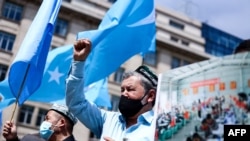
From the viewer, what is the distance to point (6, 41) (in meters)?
16.3

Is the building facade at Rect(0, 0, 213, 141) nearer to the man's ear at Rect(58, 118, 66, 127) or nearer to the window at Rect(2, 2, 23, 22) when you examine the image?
the window at Rect(2, 2, 23, 22)

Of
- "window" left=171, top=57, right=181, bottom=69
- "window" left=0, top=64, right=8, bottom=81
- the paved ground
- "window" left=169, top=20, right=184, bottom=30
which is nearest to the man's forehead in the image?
the paved ground

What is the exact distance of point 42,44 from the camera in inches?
111

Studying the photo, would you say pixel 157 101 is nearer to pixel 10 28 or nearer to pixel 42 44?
pixel 42 44

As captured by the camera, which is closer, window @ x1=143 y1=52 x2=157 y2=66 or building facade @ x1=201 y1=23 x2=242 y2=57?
window @ x1=143 y1=52 x2=157 y2=66

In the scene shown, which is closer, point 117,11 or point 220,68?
point 220,68

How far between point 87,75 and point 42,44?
154cm

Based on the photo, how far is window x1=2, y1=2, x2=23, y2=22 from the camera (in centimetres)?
1672

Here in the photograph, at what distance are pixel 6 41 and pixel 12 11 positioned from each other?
1560 mm

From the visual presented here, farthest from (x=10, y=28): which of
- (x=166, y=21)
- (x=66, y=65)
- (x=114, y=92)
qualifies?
(x=66, y=65)

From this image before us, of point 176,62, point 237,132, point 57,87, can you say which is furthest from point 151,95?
point 176,62

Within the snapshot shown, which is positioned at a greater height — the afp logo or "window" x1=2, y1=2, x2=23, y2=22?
"window" x1=2, y1=2, x2=23, y2=22

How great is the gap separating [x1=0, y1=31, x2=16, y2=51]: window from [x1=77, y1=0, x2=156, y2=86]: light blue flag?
12709 mm

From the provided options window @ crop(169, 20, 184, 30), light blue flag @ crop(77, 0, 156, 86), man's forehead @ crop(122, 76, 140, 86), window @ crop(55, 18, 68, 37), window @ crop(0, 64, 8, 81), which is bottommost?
man's forehead @ crop(122, 76, 140, 86)
